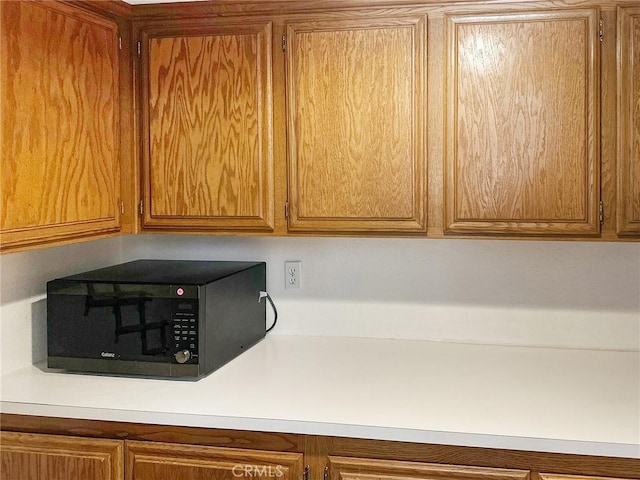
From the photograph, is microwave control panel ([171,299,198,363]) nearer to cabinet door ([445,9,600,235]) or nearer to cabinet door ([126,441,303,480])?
cabinet door ([126,441,303,480])

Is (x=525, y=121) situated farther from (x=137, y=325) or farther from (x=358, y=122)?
(x=137, y=325)

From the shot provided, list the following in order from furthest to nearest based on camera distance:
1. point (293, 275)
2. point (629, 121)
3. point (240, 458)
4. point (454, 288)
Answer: point (293, 275) < point (454, 288) < point (629, 121) < point (240, 458)

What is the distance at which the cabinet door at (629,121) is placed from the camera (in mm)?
2100

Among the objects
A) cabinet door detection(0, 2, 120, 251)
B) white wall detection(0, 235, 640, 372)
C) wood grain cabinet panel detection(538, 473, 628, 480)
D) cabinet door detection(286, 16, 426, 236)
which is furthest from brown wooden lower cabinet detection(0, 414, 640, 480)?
cabinet door detection(286, 16, 426, 236)

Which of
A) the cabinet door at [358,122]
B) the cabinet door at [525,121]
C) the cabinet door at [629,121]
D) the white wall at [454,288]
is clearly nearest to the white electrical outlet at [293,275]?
the white wall at [454,288]

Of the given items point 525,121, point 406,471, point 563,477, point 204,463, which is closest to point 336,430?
point 406,471

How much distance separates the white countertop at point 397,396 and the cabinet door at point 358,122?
0.44 m

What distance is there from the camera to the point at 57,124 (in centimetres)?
208

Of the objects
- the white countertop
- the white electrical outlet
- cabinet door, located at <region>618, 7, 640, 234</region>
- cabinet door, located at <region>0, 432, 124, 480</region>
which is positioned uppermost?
cabinet door, located at <region>618, 7, 640, 234</region>

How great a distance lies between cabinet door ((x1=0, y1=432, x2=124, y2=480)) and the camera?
1964mm

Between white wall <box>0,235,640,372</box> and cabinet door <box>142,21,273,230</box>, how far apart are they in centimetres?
35

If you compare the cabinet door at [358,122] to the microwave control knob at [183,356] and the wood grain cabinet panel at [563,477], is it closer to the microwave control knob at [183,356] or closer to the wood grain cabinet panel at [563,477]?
the microwave control knob at [183,356]

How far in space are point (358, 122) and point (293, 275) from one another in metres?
0.68

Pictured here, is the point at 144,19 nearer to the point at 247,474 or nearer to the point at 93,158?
the point at 93,158
